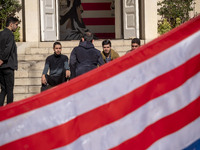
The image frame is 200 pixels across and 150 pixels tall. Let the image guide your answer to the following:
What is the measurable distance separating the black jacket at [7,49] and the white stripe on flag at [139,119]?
5.88m

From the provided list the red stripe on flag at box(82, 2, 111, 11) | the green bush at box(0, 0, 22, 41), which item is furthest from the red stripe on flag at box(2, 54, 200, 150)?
the red stripe on flag at box(82, 2, 111, 11)

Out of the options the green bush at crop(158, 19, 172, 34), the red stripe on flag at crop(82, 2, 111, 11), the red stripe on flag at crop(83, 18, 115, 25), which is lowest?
the green bush at crop(158, 19, 172, 34)

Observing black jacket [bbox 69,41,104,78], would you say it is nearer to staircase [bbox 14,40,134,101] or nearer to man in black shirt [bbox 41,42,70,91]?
man in black shirt [bbox 41,42,70,91]

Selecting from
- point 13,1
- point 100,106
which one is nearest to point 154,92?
point 100,106

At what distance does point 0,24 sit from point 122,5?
4081mm

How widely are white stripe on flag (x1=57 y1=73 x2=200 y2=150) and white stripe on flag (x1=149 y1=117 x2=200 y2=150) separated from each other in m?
0.10

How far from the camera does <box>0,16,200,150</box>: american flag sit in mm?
2291

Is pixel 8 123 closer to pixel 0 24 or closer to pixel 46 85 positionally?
pixel 46 85

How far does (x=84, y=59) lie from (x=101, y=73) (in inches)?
214

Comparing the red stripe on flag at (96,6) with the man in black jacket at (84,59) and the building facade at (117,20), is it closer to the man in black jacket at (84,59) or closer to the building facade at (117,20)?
the building facade at (117,20)

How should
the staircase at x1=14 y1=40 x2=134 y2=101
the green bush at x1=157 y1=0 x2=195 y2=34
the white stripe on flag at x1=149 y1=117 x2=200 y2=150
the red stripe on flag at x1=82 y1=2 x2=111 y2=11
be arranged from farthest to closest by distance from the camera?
the red stripe on flag at x1=82 y1=2 x2=111 y2=11
the green bush at x1=157 y1=0 x2=195 y2=34
the staircase at x1=14 y1=40 x2=134 y2=101
the white stripe on flag at x1=149 y1=117 x2=200 y2=150

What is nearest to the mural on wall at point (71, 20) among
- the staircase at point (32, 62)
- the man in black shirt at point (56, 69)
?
the staircase at point (32, 62)

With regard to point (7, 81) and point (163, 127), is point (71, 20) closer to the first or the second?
point (7, 81)

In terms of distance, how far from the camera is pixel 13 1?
1438 centimetres
